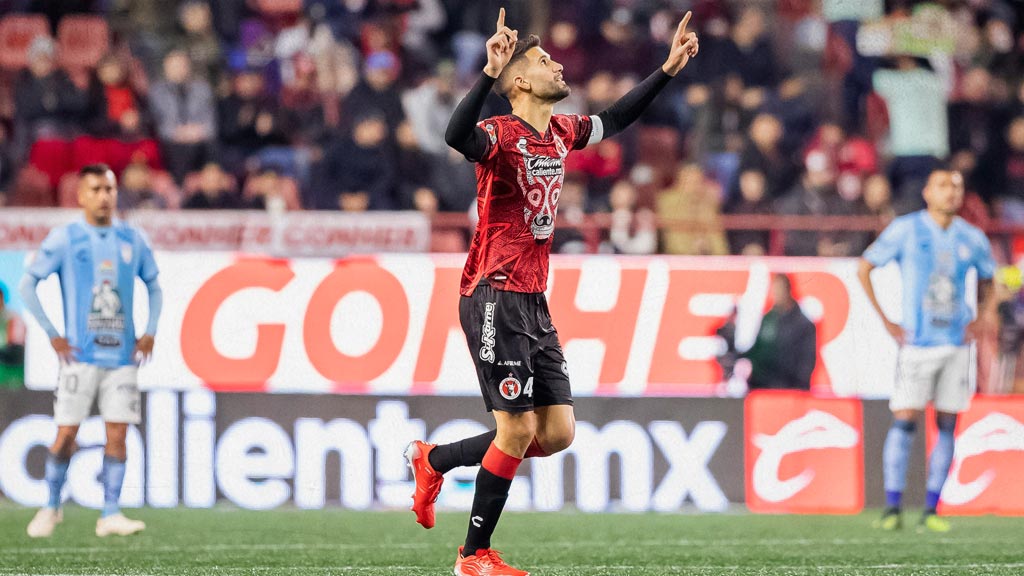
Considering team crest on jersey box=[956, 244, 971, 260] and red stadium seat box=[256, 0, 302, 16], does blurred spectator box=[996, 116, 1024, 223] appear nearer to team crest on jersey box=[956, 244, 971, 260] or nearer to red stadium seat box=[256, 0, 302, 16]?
team crest on jersey box=[956, 244, 971, 260]

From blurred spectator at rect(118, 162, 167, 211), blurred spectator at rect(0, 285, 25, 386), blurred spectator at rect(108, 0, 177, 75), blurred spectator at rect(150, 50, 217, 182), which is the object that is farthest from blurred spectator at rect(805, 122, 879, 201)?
blurred spectator at rect(0, 285, 25, 386)

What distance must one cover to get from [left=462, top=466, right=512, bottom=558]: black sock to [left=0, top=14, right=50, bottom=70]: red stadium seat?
10.6 metres

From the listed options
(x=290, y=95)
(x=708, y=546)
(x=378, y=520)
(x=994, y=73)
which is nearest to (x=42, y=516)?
(x=378, y=520)

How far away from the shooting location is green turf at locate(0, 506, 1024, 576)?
7.71 metres

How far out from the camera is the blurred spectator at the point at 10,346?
11.3 metres

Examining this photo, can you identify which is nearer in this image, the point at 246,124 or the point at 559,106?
the point at 246,124

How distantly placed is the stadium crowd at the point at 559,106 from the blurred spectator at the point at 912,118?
0.02 metres

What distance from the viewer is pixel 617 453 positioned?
11312 millimetres

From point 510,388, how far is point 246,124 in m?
8.89

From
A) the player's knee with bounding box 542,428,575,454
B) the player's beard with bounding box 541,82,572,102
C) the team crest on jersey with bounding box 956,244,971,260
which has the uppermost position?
the player's beard with bounding box 541,82,572,102

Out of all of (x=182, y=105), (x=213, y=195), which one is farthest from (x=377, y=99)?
(x=213, y=195)

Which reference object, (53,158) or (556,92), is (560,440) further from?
(53,158)

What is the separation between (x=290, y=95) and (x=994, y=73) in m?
7.53

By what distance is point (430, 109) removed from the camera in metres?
15.0
